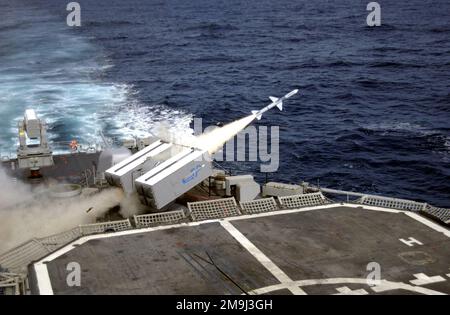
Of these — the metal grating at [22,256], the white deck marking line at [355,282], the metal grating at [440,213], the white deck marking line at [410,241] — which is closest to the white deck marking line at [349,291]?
the white deck marking line at [355,282]

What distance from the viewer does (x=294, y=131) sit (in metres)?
62.6

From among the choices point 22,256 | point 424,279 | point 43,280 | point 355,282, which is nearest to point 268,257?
point 355,282

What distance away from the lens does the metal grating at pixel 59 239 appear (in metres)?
26.4

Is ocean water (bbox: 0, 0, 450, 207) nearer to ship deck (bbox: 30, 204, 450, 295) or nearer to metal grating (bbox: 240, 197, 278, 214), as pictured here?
metal grating (bbox: 240, 197, 278, 214)

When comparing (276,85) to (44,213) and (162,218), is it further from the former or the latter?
(162,218)

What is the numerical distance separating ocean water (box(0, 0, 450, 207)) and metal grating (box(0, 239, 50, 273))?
922 inches

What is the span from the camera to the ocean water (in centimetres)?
5362

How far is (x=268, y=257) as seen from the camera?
24.6m

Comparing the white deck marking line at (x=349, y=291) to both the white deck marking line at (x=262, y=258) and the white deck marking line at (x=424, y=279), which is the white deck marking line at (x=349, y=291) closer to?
the white deck marking line at (x=262, y=258)

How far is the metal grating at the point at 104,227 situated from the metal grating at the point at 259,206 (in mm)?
5771

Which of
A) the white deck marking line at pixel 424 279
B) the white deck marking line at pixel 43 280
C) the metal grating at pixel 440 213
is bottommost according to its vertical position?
the white deck marking line at pixel 424 279
